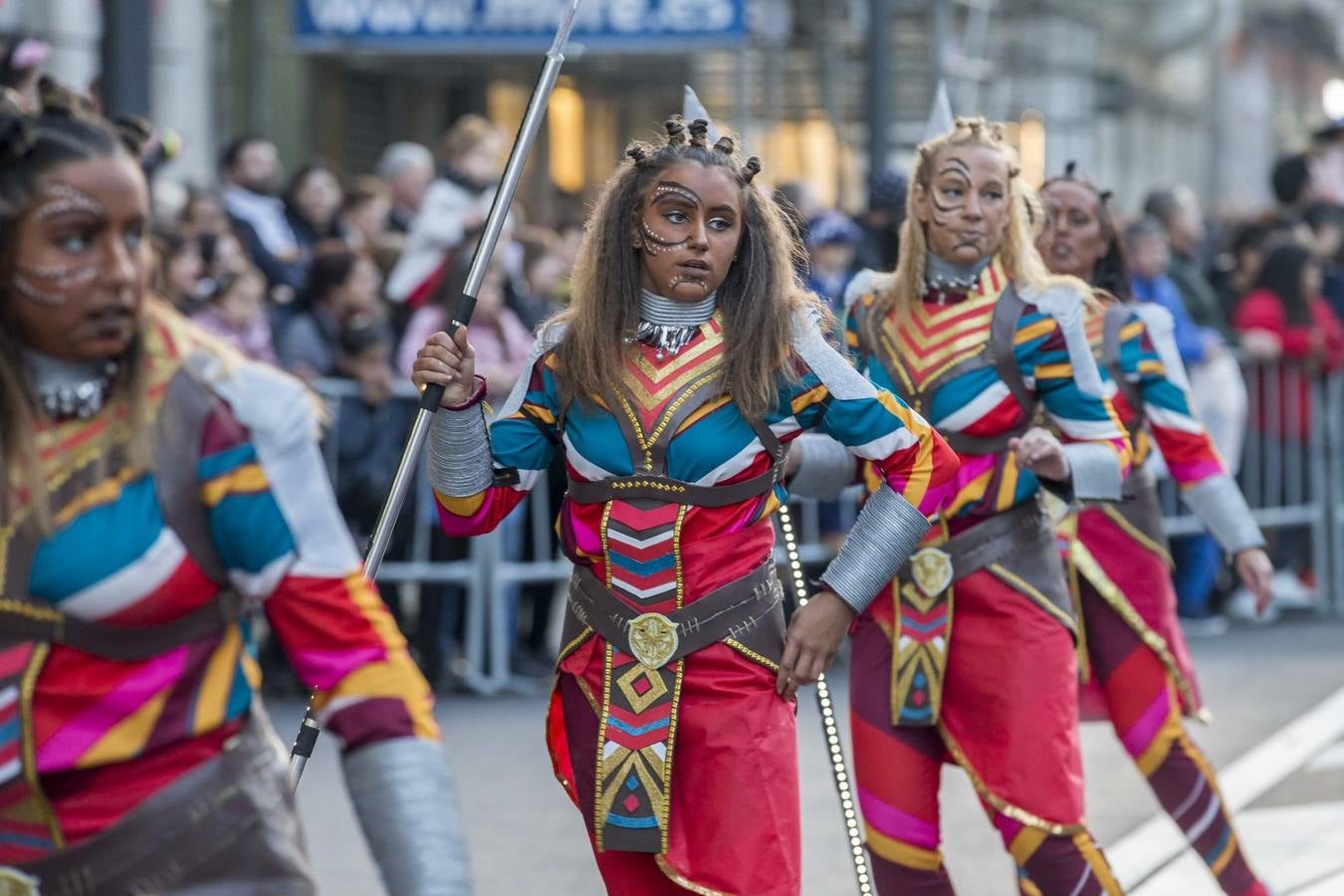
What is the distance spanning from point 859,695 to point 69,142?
2.80 m

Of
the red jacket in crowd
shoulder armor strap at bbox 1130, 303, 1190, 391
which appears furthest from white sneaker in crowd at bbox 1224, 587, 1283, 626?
shoulder armor strap at bbox 1130, 303, 1190, 391

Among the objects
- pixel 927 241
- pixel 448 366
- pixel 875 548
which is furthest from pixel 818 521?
pixel 448 366

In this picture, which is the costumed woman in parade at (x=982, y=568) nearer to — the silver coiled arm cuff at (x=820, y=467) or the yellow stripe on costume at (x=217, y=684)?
the silver coiled arm cuff at (x=820, y=467)

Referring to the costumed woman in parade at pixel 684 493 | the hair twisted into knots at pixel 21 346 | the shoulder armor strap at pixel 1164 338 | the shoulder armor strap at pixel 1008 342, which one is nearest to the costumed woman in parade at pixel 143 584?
the hair twisted into knots at pixel 21 346

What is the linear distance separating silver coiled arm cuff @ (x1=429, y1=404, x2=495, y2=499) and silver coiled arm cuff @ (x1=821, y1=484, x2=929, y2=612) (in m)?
0.66

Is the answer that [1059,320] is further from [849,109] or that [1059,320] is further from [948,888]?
[849,109]

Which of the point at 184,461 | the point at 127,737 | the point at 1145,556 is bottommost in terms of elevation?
the point at 1145,556

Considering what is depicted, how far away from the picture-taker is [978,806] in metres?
7.93

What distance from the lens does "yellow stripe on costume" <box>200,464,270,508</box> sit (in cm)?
284

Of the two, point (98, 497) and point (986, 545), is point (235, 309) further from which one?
point (98, 497)

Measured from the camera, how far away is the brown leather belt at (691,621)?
423 cm

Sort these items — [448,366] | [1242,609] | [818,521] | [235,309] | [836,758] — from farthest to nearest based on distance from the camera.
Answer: [1242,609] < [818,521] < [235,309] < [836,758] < [448,366]

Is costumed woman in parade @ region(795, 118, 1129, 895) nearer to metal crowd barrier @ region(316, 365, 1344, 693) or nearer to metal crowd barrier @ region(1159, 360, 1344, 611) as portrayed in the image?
metal crowd barrier @ region(316, 365, 1344, 693)

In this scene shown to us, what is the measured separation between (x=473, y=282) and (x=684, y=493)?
0.55m
